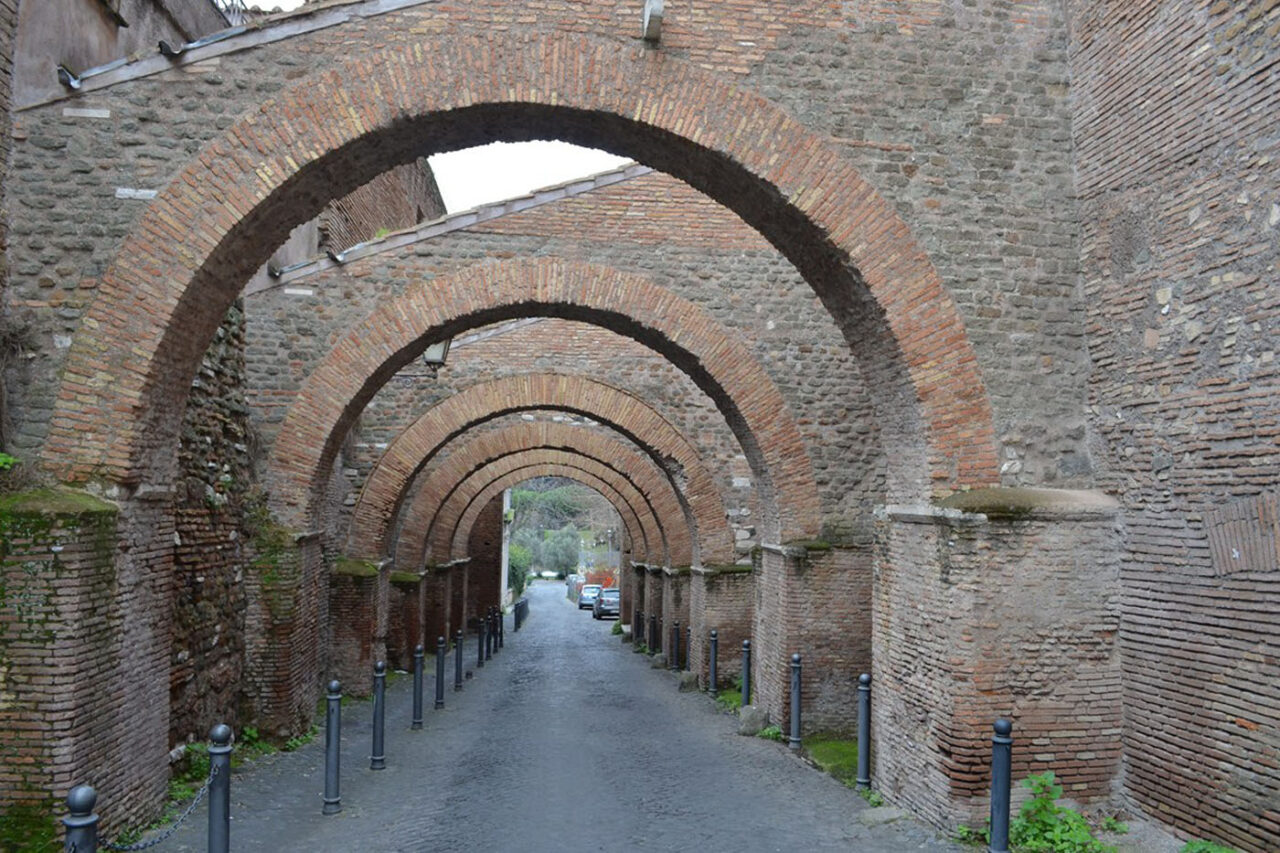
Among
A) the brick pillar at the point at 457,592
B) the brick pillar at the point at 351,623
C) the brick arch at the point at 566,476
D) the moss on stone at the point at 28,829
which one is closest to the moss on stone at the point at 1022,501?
the moss on stone at the point at 28,829

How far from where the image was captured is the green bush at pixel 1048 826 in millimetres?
5914

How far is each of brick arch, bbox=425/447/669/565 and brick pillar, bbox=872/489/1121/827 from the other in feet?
41.0

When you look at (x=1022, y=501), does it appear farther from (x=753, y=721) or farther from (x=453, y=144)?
(x=753, y=721)

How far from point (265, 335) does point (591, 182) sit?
4550 mm

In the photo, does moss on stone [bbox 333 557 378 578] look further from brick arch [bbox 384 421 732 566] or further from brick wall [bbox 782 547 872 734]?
brick wall [bbox 782 547 872 734]

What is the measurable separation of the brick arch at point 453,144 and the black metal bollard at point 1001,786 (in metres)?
1.68

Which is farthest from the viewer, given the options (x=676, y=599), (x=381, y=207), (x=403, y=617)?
(x=381, y=207)

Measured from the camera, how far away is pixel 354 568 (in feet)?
47.1

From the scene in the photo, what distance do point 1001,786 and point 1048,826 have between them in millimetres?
667

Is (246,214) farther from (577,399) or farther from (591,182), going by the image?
(577,399)

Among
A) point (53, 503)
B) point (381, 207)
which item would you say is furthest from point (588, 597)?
point (53, 503)

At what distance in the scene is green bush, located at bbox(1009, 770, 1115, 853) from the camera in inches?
233

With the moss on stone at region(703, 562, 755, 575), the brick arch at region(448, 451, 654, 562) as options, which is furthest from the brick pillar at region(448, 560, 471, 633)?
the moss on stone at region(703, 562, 755, 575)

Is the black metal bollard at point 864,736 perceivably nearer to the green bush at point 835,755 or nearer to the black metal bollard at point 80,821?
the green bush at point 835,755
